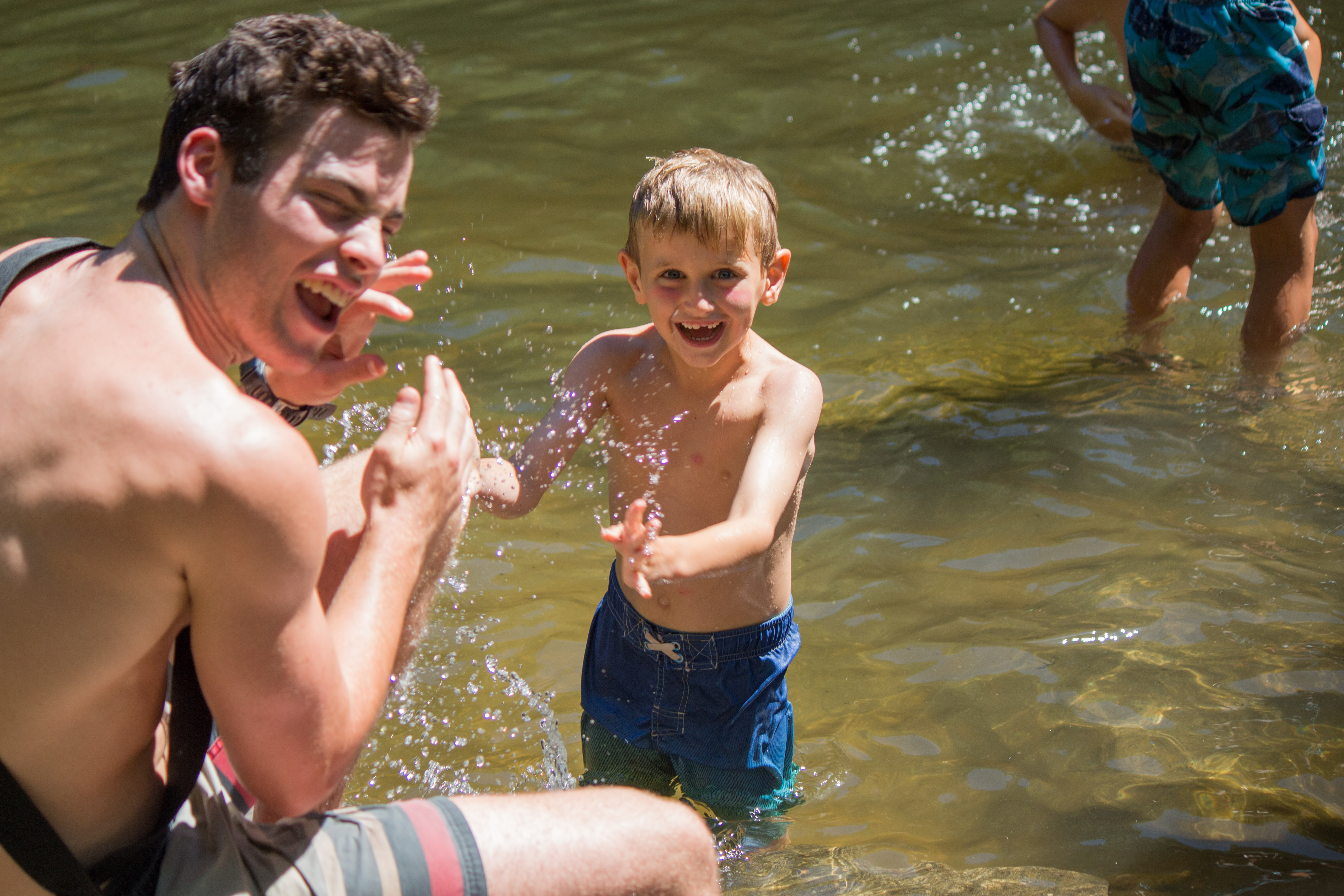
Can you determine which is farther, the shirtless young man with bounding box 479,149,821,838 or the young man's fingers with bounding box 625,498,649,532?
the shirtless young man with bounding box 479,149,821,838

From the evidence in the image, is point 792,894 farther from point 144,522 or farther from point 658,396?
point 144,522

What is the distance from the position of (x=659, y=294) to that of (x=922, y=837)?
1.59 metres

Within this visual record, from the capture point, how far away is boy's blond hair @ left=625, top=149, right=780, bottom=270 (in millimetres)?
2836

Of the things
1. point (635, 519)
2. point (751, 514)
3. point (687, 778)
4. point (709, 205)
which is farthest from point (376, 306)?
point (687, 778)

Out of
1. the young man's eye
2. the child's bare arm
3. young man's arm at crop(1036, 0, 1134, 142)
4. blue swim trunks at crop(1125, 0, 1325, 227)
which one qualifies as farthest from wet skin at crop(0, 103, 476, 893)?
young man's arm at crop(1036, 0, 1134, 142)

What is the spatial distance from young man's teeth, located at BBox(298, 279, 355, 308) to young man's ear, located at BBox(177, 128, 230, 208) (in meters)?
0.22

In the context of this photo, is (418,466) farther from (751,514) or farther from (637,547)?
(751,514)

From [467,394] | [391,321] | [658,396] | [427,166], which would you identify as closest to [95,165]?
[427,166]

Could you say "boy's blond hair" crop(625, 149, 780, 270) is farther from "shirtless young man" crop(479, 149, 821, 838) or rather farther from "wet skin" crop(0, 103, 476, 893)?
"wet skin" crop(0, 103, 476, 893)

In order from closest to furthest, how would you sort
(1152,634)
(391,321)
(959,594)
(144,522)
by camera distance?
(144,522), (1152,634), (959,594), (391,321)

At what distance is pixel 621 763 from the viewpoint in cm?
302

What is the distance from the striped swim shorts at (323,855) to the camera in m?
1.96

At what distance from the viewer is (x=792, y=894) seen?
108 inches

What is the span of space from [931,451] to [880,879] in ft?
7.48
